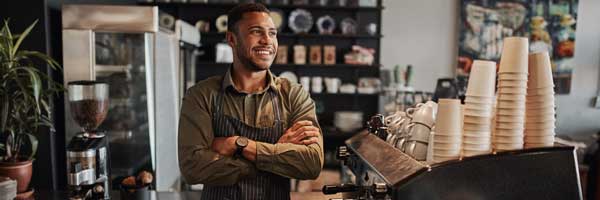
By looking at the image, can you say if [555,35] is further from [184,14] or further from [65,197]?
[65,197]

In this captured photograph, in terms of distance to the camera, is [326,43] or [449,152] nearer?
[449,152]

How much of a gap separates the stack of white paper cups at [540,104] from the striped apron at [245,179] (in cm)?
74

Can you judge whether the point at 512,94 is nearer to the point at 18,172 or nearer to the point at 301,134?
the point at 301,134

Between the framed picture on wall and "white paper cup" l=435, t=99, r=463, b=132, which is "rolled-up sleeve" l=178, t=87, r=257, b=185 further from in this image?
the framed picture on wall

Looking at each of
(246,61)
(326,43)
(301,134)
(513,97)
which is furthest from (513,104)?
(326,43)

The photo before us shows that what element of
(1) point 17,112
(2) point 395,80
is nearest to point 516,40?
(1) point 17,112

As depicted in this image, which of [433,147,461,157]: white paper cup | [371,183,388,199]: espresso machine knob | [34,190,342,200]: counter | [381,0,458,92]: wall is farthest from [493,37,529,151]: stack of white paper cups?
[381,0,458,92]: wall

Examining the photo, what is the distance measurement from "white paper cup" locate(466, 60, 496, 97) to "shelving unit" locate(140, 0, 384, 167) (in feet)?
11.5

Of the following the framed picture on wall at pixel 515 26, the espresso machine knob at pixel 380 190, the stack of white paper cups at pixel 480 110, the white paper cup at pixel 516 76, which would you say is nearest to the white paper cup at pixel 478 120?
the stack of white paper cups at pixel 480 110

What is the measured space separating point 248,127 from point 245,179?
0.16 metres

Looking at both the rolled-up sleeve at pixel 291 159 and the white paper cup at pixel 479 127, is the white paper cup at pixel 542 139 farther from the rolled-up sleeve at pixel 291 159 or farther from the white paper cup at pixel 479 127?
the rolled-up sleeve at pixel 291 159

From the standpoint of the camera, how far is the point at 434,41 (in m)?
4.91

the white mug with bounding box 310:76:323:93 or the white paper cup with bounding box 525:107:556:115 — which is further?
the white mug with bounding box 310:76:323:93

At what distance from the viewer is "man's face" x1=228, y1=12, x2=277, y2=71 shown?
137 centimetres
